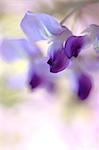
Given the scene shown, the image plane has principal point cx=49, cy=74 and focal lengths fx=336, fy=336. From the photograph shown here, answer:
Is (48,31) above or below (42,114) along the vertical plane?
above

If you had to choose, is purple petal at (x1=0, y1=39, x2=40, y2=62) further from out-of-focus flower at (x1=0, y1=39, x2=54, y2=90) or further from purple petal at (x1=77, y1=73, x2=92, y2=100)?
purple petal at (x1=77, y1=73, x2=92, y2=100)

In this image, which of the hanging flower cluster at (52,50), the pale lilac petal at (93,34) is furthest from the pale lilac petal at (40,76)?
the pale lilac petal at (93,34)

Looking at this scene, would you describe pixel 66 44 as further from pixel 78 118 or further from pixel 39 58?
pixel 78 118

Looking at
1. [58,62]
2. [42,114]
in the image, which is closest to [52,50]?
[58,62]

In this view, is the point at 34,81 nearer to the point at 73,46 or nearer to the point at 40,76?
the point at 40,76

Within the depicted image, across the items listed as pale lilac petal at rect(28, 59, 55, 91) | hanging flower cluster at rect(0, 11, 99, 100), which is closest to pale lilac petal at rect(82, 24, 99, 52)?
hanging flower cluster at rect(0, 11, 99, 100)

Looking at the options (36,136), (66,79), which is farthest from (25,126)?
(66,79)

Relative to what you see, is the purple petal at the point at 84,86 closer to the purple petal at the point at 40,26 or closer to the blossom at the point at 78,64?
the blossom at the point at 78,64
